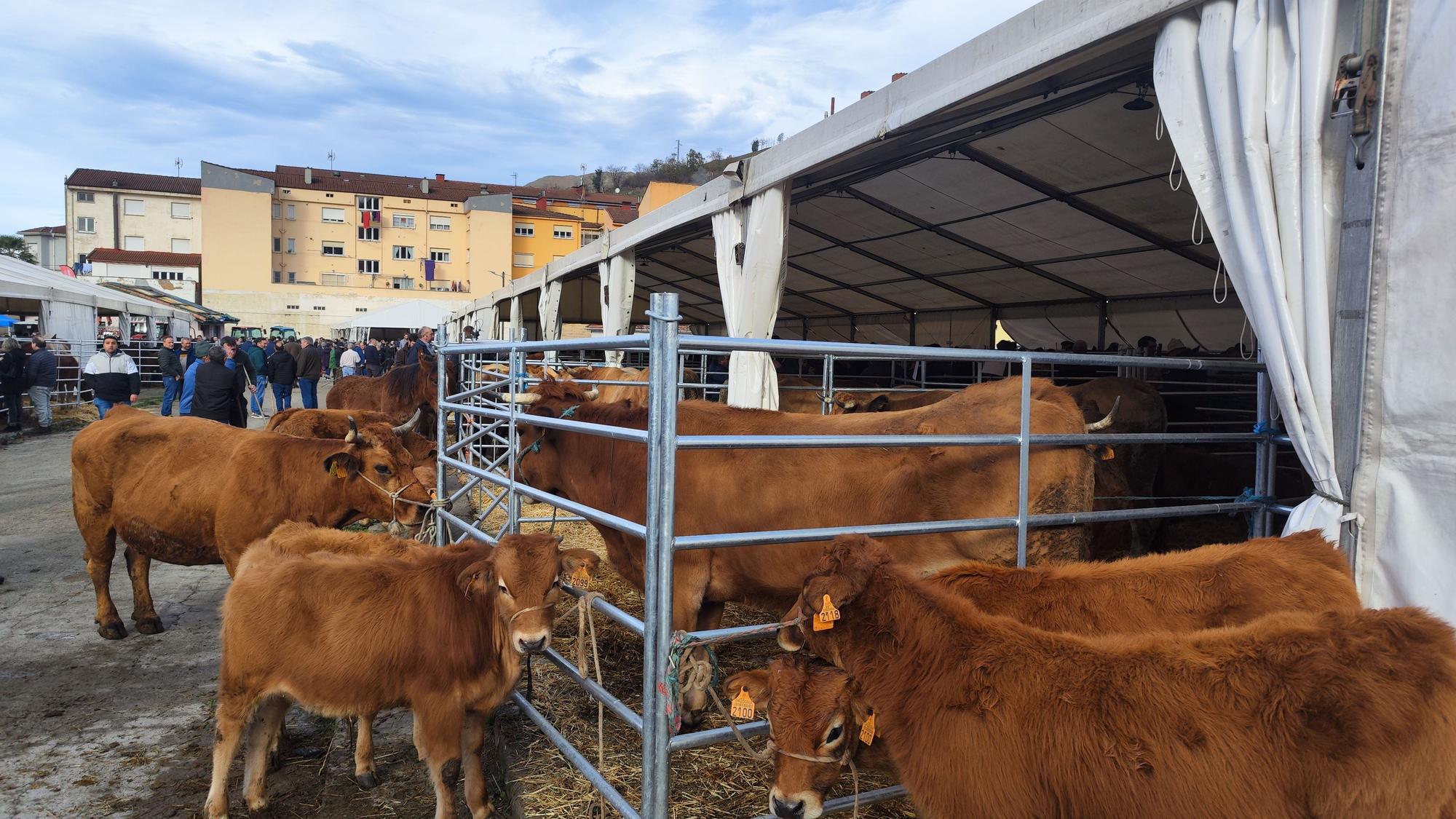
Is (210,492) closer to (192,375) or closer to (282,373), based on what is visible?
(192,375)

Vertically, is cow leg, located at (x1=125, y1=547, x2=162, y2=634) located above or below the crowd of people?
below

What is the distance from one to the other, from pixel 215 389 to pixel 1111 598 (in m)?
10.2

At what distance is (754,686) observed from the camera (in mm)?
2781

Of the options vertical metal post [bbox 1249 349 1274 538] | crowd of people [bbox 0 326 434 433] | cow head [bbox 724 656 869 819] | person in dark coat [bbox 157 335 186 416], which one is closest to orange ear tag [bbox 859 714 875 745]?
cow head [bbox 724 656 869 819]

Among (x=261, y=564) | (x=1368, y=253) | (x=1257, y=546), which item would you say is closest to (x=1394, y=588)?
(x=1257, y=546)

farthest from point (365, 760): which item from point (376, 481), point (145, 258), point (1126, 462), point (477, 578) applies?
point (145, 258)

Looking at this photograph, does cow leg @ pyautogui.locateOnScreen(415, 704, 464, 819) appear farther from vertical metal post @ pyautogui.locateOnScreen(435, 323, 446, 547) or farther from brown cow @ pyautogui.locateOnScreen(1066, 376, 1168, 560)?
brown cow @ pyautogui.locateOnScreen(1066, 376, 1168, 560)

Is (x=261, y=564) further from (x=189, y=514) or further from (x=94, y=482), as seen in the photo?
(x=94, y=482)

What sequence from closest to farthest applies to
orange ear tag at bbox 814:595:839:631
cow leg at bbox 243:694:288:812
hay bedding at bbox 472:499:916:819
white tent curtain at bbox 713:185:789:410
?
1. orange ear tag at bbox 814:595:839:631
2. hay bedding at bbox 472:499:916:819
3. cow leg at bbox 243:694:288:812
4. white tent curtain at bbox 713:185:789:410

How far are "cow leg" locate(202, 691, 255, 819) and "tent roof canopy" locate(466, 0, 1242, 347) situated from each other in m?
4.50

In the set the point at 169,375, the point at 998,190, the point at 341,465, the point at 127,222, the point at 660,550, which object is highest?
the point at 127,222

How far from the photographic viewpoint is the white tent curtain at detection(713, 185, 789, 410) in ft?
21.5

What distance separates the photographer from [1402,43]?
269cm

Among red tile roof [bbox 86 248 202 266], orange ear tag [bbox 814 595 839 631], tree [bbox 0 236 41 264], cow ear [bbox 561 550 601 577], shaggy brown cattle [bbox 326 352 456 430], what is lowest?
cow ear [bbox 561 550 601 577]
